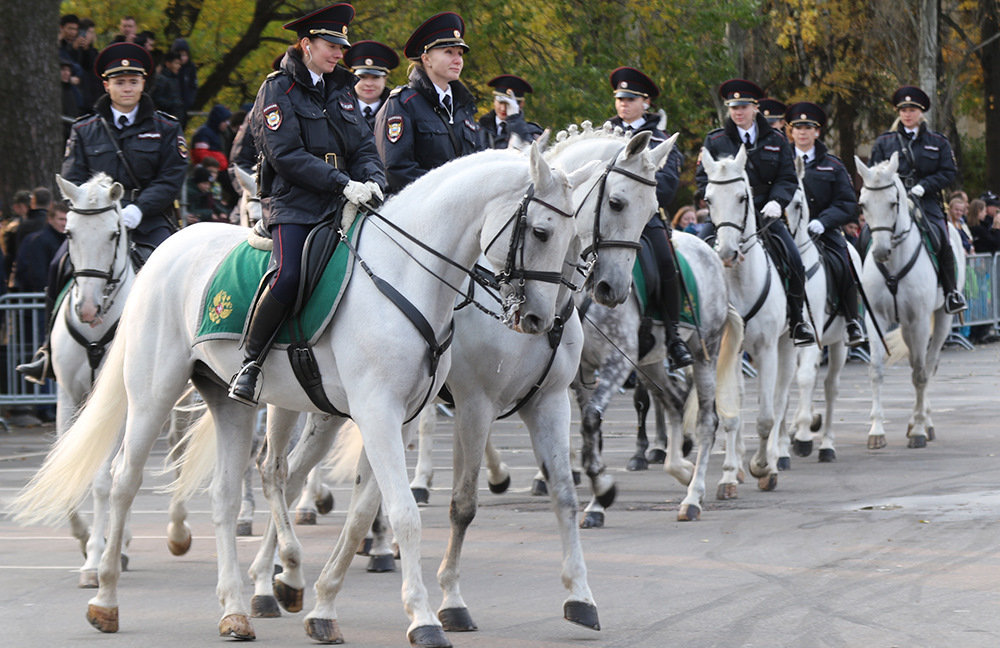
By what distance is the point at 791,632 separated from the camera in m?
7.11

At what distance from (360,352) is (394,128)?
8.86 ft

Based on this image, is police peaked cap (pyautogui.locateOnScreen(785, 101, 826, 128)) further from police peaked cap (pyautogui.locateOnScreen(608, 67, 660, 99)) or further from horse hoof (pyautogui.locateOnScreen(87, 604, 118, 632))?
horse hoof (pyautogui.locateOnScreen(87, 604, 118, 632))

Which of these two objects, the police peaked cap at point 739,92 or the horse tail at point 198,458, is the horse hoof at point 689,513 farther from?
the police peaked cap at point 739,92

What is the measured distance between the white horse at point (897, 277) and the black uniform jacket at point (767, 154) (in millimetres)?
2377

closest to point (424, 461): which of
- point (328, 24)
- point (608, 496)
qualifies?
point (608, 496)

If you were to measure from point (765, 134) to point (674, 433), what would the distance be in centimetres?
323

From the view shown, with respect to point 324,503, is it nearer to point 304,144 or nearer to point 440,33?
point 440,33

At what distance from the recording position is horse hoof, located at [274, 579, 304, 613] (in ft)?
25.5

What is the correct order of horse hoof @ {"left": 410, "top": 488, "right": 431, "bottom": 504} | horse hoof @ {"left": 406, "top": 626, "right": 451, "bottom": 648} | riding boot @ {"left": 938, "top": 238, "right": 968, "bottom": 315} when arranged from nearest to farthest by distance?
horse hoof @ {"left": 406, "top": 626, "right": 451, "bottom": 648} < horse hoof @ {"left": 410, "top": 488, "right": 431, "bottom": 504} < riding boot @ {"left": 938, "top": 238, "right": 968, "bottom": 315}

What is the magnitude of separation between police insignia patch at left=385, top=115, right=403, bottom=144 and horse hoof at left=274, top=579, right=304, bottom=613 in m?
2.95

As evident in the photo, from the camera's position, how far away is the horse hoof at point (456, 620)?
7.30 m

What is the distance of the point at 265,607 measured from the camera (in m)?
7.85

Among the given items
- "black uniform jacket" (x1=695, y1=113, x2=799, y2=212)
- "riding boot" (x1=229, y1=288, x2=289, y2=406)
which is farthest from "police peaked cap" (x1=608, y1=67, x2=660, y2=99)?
"riding boot" (x1=229, y1=288, x2=289, y2=406)

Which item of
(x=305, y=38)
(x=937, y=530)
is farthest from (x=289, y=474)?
(x=937, y=530)
